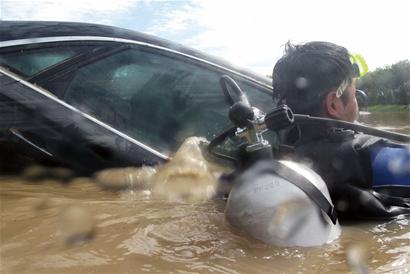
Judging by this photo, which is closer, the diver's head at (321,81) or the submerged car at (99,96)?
the diver's head at (321,81)

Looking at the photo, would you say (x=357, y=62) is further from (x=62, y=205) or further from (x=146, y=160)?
(x=62, y=205)

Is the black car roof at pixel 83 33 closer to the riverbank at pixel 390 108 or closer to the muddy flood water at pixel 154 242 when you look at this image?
the muddy flood water at pixel 154 242

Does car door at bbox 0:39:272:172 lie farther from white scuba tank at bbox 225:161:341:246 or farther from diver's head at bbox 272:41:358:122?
white scuba tank at bbox 225:161:341:246

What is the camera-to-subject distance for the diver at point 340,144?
194cm

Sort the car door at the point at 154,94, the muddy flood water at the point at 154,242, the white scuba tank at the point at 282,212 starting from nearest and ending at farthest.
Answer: the muddy flood water at the point at 154,242 < the white scuba tank at the point at 282,212 < the car door at the point at 154,94

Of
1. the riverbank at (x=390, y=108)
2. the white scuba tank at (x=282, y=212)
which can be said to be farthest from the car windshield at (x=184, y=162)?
the riverbank at (x=390, y=108)

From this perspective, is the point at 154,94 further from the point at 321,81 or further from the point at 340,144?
the point at 340,144

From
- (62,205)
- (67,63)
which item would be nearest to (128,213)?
(62,205)

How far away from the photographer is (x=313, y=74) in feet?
7.14

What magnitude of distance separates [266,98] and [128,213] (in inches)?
51.0

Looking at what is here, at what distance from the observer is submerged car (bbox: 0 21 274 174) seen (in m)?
2.65

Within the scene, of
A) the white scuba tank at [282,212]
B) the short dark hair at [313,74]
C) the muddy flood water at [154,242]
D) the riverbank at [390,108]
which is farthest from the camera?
the riverbank at [390,108]

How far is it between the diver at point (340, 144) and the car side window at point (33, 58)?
1319mm

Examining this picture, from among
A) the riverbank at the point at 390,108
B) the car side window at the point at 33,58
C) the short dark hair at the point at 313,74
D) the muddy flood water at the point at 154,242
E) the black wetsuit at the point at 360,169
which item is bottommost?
the muddy flood water at the point at 154,242
